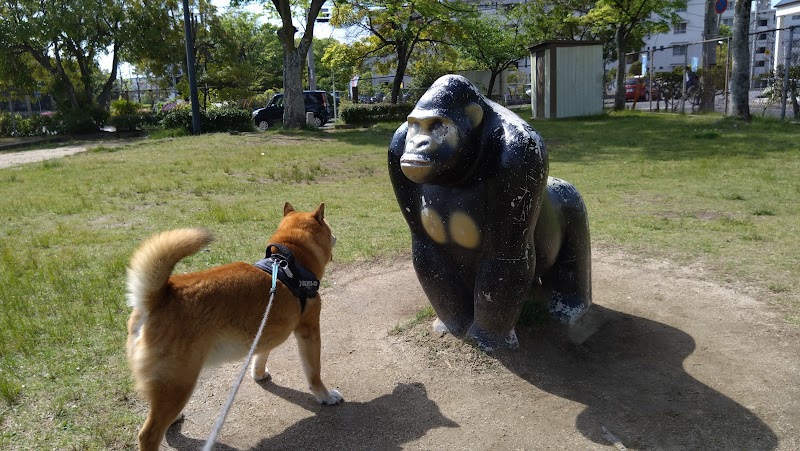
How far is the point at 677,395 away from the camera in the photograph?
3732 mm

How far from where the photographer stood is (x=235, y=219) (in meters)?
8.34

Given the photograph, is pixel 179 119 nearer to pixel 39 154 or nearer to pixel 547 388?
pixel 39 154

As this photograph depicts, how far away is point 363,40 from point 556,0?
416 inches

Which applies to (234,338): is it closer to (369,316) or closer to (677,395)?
(369,316)

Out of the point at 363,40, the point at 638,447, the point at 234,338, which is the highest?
the point at 363,40

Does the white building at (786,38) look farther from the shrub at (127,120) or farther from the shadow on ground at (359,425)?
the shrub at (127,120)

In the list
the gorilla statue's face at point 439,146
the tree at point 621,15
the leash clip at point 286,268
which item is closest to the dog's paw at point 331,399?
the leash clip at point 286,268

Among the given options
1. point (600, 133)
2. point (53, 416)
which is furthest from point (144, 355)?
point (600, 133)

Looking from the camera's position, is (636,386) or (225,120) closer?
(636,386)

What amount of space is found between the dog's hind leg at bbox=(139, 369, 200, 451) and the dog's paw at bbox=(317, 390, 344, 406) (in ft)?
3.25

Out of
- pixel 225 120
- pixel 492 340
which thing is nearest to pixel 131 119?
pixel 225 120

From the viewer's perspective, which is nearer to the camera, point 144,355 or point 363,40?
point 144,355

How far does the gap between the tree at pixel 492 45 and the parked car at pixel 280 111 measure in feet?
25.1

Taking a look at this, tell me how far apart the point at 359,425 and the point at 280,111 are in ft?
86.0
